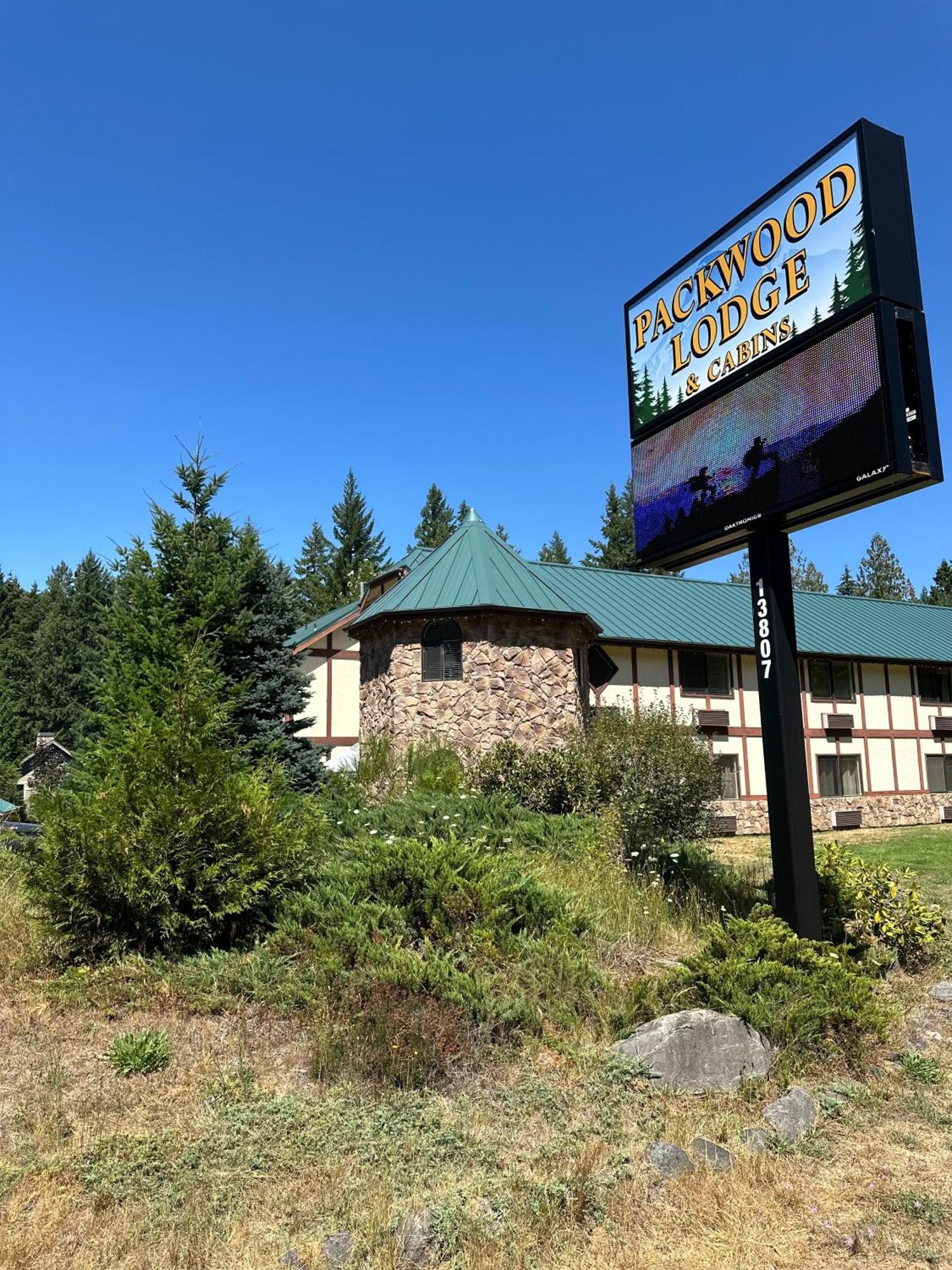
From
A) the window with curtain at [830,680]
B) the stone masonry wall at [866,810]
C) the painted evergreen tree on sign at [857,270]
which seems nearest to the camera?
the painted evergreen tree on sign at [857,270]

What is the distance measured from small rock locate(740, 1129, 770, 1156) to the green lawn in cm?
560

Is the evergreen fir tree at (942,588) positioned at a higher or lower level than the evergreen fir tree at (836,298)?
Result: higher

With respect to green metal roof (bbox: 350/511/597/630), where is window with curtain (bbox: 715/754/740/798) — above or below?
below

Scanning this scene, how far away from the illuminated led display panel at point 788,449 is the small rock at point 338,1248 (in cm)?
601

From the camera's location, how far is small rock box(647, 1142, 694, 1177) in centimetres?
459

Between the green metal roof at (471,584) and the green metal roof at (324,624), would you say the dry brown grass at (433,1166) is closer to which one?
the green metal roof at (471,584)

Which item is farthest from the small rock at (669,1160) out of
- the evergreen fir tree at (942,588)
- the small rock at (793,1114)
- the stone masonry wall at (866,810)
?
the evergreen fir tree at (942,588)

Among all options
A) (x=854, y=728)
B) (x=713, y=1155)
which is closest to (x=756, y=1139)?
(x=713, y=1155)

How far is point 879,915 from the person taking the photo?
8.27 m

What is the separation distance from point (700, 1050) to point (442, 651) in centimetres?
1457

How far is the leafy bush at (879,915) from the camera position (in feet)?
26.8

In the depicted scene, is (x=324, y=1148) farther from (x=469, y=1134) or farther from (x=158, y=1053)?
(x=158, y=1053)

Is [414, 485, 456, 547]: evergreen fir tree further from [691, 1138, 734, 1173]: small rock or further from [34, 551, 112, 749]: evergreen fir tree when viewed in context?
[691, 1138, 734, 1173]: small rock

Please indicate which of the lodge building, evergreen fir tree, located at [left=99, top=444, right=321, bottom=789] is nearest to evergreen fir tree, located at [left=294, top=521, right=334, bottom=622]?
the lodge building
